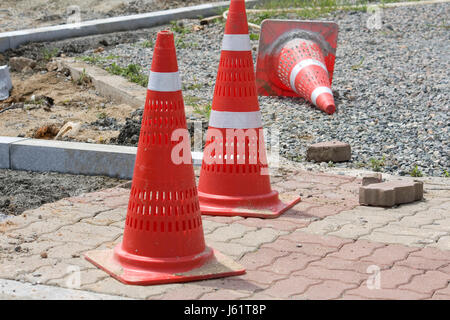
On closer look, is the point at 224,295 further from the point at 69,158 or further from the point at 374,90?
the point at 374,90

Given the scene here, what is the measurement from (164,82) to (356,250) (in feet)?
5.01

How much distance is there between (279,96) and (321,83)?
664mm

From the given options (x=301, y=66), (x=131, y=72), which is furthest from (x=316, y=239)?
(x=131, y=72)

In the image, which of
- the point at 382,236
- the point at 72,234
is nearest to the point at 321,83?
the point at 382,236

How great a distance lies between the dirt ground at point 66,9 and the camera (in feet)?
43.7

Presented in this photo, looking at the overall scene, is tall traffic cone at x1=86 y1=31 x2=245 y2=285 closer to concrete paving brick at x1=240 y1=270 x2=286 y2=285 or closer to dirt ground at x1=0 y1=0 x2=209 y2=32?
concrete paving brick at x1=240 y1=270 x2=286 y2=285

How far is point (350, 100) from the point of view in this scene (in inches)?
328

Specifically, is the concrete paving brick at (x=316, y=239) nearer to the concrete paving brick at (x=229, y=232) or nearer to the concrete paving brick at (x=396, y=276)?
the concrete paving brick at (x=229, y=232)

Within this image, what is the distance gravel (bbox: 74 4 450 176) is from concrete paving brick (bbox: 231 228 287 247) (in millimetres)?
1763

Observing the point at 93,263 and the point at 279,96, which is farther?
the point at 279,96

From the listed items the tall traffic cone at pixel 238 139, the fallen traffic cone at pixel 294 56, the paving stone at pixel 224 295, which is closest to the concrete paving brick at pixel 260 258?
the paving stone at pixel 224 295

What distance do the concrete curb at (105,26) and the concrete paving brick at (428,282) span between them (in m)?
8.29
